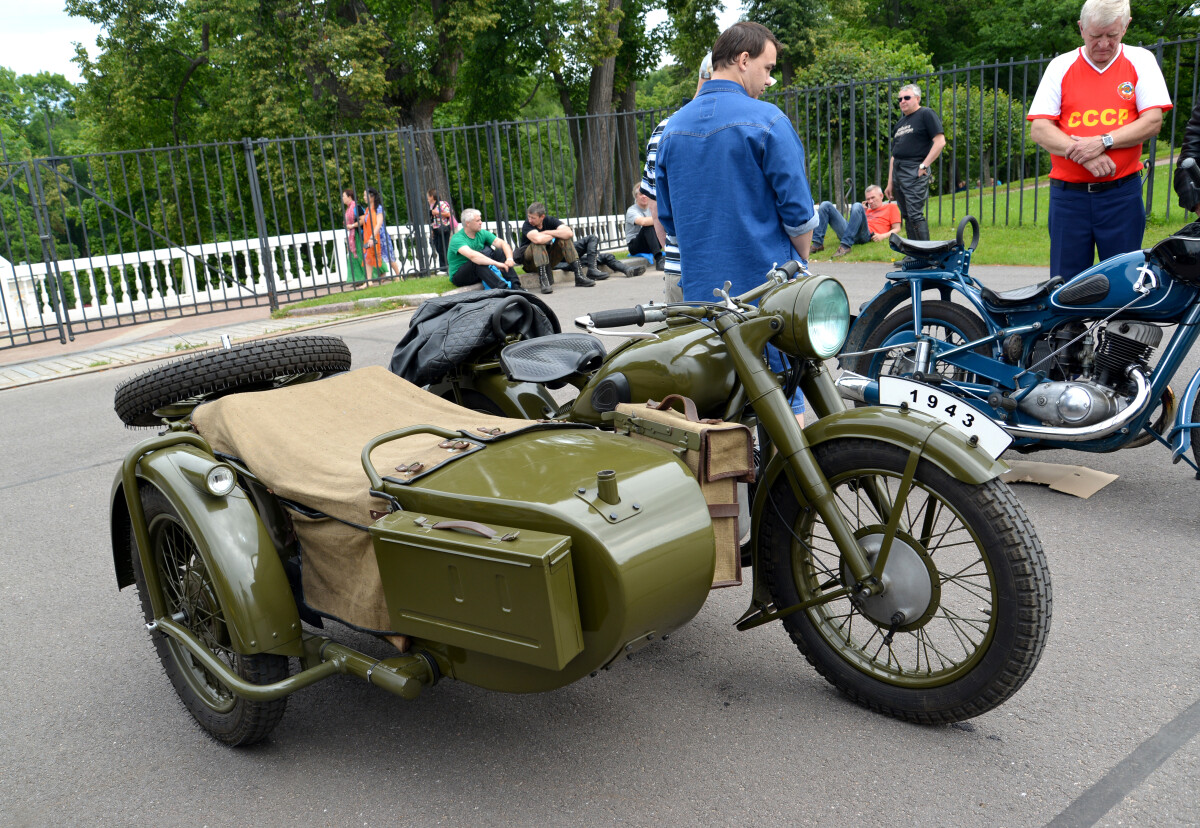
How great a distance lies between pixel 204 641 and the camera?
2830mm

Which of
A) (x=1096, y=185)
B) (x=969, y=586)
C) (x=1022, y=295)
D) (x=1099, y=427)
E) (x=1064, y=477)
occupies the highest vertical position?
(x=1096, y=185)

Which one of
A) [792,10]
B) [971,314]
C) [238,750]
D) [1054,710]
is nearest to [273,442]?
[238,750]

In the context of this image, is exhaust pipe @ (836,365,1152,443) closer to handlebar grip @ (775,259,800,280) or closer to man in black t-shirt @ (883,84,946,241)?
handlebar grip @ (775,259,800,280)

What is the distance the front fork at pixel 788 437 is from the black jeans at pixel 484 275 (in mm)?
8215

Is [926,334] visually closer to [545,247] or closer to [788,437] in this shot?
[788,437]

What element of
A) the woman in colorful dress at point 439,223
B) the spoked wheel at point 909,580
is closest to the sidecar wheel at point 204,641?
the spoked wheel at point 909,580

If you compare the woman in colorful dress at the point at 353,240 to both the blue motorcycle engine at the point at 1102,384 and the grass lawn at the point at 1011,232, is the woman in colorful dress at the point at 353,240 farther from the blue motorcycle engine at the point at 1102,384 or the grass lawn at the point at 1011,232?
the blue motorcycle engine at the point at 1102,384

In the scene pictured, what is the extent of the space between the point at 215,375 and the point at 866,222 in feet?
37.1

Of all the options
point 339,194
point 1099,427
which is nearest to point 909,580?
point 1099,427

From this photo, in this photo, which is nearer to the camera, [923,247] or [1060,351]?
[1060,351]

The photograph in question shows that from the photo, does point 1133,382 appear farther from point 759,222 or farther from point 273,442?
point 273,442

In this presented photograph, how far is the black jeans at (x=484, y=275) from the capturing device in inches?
429

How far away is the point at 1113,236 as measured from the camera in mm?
4988

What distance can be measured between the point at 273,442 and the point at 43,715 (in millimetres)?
1304
